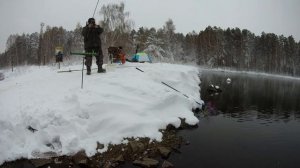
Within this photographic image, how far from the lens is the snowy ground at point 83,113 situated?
26.1 feet

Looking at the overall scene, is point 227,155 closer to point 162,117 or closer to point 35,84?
point 162,117

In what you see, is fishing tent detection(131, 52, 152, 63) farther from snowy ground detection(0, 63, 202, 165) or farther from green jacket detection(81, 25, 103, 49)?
green jacket detection(81, 25, 103, 49)

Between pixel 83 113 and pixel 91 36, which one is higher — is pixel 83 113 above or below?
below

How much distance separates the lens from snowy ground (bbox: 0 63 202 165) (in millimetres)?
7953

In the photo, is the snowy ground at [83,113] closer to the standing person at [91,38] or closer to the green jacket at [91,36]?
the standing person at [91,38]

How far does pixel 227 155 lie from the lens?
884 centimetres

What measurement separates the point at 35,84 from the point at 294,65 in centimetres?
8457

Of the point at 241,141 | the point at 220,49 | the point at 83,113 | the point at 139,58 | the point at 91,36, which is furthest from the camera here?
the point at 220,49

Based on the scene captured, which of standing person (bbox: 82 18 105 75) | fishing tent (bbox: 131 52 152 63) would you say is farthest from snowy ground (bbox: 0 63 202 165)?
fishing tent (bbox: 131 52 152 63)

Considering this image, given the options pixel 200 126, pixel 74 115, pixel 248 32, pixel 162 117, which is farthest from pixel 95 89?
pixel 248 32

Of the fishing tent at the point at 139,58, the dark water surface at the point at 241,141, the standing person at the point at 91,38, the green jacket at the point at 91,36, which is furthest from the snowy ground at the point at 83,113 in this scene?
the fishing tent at the point at 139,58

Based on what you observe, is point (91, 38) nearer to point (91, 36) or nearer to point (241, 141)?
point (91, 36)

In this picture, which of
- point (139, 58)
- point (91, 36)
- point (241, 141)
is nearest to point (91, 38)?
point (91, 36)

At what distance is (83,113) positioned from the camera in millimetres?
9047
